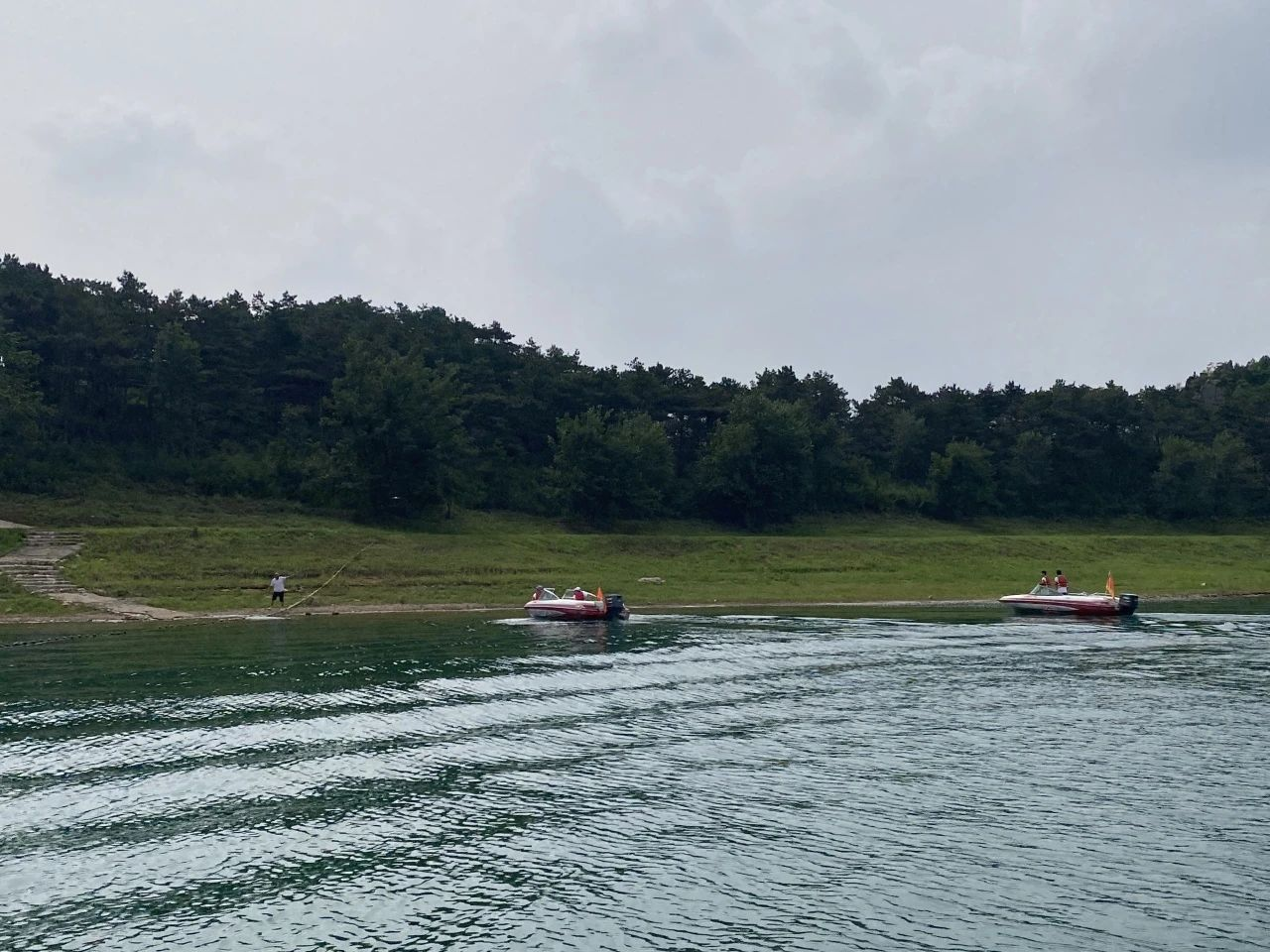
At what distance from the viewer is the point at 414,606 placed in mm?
64188

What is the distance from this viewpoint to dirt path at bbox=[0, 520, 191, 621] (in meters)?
58.5

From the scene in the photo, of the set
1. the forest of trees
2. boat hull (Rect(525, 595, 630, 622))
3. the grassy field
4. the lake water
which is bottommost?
the lake water

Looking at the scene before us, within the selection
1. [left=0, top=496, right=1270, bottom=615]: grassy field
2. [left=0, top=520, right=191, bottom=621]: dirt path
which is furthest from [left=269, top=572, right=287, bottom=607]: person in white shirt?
[left=0, top=520, right=191, bottom=621]: dirt path

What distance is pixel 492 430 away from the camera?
11388 cm

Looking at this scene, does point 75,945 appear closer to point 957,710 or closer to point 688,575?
point 957,710

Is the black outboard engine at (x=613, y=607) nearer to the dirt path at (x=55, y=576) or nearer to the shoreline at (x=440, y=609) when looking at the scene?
the shoreline at (x=440, y=609)

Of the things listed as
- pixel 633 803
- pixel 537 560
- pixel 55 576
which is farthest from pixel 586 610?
pixel 633 803

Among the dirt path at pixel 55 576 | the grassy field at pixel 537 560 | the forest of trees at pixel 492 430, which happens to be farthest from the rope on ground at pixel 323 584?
the forest of trees at pixel 492 430

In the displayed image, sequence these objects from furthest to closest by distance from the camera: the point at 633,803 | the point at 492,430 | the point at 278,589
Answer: the point at 492,430 → the point at 278,589 → the point at 633,803

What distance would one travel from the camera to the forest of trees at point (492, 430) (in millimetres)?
90562

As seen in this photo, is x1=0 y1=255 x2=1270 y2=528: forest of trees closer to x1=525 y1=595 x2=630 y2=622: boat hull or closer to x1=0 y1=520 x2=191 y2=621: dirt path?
x1=0 y1=520 x2=191 y2=621: dirt path

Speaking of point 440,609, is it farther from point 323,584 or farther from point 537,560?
point 537,560

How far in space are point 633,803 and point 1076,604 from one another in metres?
46.3

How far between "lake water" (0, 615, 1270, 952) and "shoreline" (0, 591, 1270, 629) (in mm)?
14148
